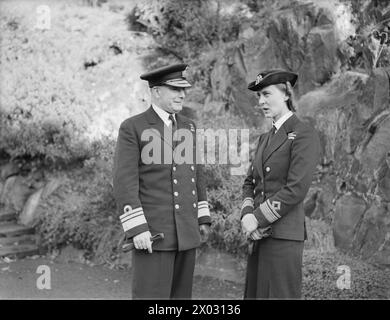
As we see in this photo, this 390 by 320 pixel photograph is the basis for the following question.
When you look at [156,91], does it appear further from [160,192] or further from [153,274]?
[153,274]

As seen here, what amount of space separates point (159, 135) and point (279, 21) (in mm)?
4919

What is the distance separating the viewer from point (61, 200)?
7379mm

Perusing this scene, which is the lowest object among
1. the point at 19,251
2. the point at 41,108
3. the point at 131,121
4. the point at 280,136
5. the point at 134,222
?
the point at 19,251

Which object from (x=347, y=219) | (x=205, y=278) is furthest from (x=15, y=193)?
(x=347, y=219)

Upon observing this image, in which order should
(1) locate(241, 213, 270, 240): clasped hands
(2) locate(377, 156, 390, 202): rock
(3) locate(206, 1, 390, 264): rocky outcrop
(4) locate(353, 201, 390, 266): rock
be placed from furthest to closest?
(3) locate(206, 1, 390, 264): rocky outcrop → (2) locate(377, 156, 390, 202): rock → (4) locate(353, 201, 390, 266): rock → (1) locate(241, 213, 270, 240): clasped hands

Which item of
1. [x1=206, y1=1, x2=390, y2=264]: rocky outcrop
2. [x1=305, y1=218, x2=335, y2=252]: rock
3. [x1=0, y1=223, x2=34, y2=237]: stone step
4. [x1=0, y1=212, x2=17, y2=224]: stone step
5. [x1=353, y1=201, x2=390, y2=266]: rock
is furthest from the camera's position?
[x1=0, y1=212, x2=17, y2=224]: stone step

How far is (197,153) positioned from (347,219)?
2.55m

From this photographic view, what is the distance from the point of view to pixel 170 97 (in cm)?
323

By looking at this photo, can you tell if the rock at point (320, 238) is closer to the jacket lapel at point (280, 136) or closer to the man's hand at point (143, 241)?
the jacket lapel at point (280, 136)

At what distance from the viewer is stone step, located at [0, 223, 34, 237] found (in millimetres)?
7098

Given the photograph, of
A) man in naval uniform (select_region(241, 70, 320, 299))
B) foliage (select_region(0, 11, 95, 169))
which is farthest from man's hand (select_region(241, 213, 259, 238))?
foliage (select_region(0, 11, 95, 169))

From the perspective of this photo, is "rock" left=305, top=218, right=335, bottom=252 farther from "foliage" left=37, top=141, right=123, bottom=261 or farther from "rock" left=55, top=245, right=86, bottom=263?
"rock" left=55, top=245, right=86, bottom=263

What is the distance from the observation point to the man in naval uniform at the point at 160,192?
3035 millimetres

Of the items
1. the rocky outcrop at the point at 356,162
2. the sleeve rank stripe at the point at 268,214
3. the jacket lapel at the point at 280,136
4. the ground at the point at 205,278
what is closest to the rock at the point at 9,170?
the ground at the point at 205,278
